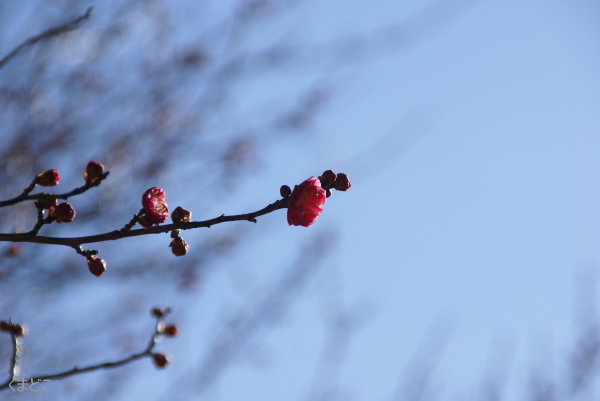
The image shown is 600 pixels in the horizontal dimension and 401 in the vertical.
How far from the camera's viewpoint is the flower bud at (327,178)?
6.16 feet

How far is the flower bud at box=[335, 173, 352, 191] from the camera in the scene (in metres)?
1.89

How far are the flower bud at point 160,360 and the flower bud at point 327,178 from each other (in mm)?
1445

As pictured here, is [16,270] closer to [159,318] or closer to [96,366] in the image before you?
[159,318]

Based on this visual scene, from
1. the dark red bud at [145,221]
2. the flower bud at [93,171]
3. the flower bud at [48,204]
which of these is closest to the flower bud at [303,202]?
the dark red bud at [145,221]

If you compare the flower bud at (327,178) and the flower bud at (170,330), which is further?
the flower bud at (170,330)

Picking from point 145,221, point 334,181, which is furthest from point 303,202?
point 145,221

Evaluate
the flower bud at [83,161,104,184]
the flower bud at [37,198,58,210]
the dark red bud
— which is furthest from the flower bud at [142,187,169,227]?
the flower bud at [37,198,58,210]

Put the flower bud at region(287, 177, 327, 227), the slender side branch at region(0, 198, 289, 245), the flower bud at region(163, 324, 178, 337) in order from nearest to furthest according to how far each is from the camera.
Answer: the slender side branch at region(0, 198, 289, 245)
the flower bud at region(287, 177, 327, 227)
the flower bud at region(163, 324, 178, 337)

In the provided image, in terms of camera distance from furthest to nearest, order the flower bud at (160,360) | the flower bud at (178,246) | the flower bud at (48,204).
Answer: the flower bud at (160,360), the flower bud at (178,246), the flower bud at (48,204)

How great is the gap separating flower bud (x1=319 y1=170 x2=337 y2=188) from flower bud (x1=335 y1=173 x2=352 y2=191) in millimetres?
17

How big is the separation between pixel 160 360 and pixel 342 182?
60.6 inches

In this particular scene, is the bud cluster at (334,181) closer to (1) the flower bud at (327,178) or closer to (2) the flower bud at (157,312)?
(1) the flower bud at (327,178)

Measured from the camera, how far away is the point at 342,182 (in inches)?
74.5

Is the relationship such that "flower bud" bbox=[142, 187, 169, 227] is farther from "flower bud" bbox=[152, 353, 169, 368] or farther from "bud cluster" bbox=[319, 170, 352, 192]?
"flower bud" bbox=[152, 353, 169, 368]
